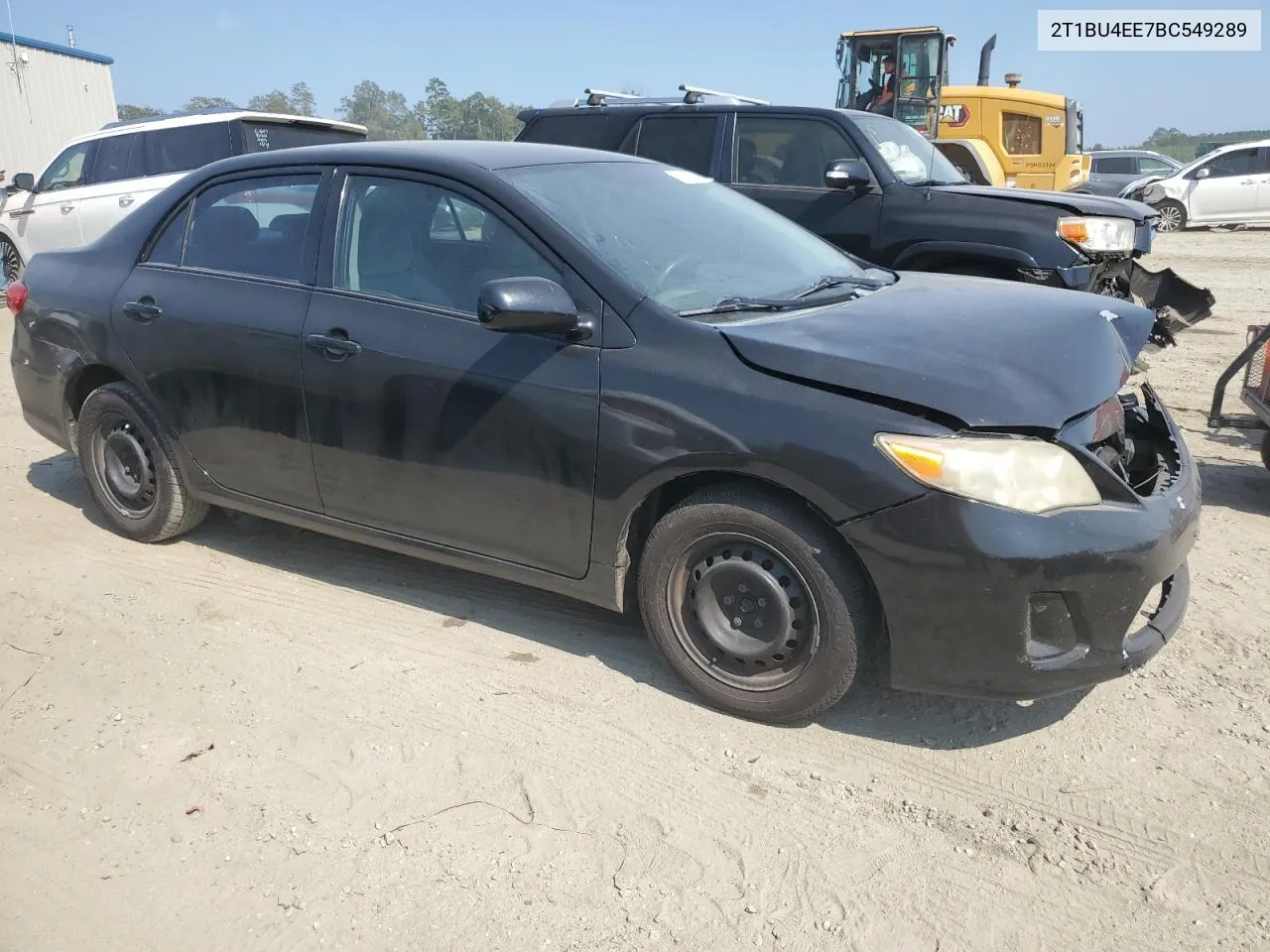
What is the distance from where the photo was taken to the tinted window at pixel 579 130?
8.39 m

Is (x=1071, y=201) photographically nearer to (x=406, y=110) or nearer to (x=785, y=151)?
(x=785, y=151)

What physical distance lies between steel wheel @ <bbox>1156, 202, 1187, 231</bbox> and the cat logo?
22.5 feet

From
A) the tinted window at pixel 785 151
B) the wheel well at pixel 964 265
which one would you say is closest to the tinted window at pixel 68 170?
the tinted window at pixel 785 151

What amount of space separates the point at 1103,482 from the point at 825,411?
2.58 ft

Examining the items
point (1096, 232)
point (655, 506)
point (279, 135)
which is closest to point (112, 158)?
point (279, 135)

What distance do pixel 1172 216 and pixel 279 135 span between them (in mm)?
17367

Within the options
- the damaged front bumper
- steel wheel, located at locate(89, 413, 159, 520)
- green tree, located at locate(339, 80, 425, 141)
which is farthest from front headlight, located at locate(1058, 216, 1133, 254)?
green tree, located at locate(339, 80, 425, 141)

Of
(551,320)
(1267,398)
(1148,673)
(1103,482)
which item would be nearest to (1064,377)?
(1103,482)

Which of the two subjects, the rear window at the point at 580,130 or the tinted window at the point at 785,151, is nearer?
the tinted window at the point at 785,151

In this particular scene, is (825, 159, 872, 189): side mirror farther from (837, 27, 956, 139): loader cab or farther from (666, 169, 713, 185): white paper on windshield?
(837, 27, 956, 139): loader cab

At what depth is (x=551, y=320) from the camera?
323cm

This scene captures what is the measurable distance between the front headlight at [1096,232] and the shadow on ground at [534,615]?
168 inches

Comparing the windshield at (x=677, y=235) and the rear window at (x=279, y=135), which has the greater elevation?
the rear window at (x=279, y=135)

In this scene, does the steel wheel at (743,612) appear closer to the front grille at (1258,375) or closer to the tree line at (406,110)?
the front grille at (1258,375)
